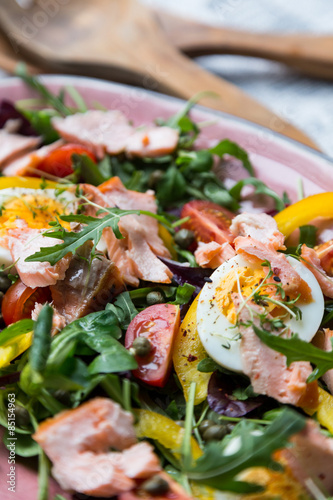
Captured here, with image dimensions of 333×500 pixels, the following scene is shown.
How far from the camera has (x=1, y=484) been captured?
92.0 inches

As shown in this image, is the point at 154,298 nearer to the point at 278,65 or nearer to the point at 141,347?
the point at 141,347

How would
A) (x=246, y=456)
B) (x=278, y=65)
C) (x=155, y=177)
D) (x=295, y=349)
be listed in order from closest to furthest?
(x=246, y=456) < (x=295, y=349) < (x=155, y=177) < (x=278, y=65)

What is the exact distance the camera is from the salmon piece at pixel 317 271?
2.70m

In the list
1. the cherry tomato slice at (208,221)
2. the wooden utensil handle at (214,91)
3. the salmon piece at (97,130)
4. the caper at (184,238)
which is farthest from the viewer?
the wooden utensil handle at (214,91)

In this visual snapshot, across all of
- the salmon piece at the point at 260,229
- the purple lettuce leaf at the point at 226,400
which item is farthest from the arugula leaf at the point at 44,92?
the purple lettuce leaf at the point at 226,400

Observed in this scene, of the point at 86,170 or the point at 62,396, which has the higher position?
the point at 86,170

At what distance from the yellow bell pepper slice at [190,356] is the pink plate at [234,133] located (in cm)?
117

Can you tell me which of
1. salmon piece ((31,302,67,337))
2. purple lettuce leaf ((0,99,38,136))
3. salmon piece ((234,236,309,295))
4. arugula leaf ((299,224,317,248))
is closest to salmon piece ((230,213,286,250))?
salmon piece ((234,236,309,295))

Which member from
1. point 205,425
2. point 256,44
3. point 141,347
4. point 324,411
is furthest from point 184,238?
point 256,44

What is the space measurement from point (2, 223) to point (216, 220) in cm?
123

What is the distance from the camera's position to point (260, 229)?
285 cm

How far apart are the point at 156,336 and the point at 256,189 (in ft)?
4.31

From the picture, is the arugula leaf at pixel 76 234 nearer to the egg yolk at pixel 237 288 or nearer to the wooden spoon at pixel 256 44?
the egg yolk at pixel 237 288

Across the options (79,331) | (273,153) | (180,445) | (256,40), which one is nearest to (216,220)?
(273,153)
